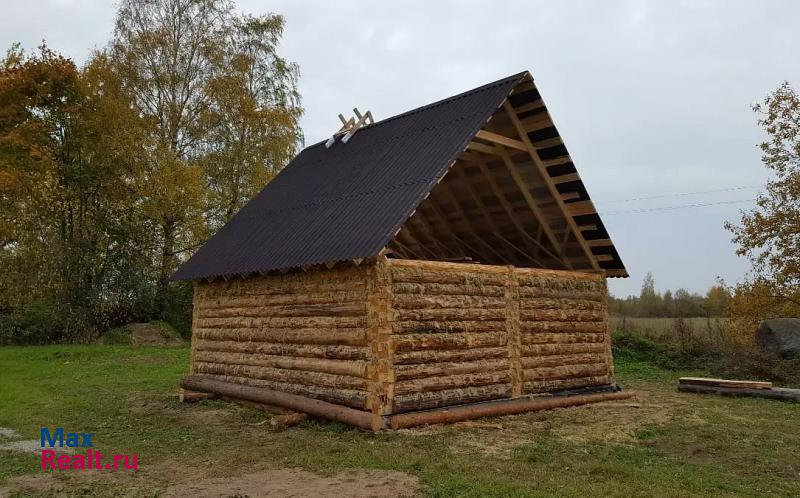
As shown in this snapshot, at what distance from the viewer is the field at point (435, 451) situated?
21.0 ft

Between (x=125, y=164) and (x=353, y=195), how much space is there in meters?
18.8

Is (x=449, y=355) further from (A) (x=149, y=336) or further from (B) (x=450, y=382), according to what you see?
(A) (x=149, y=336)

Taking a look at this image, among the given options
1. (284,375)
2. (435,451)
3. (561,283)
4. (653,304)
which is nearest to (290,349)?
(284,375)

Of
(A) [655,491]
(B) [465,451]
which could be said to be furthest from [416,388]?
(A) [655,491]

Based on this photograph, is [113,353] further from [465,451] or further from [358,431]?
[465,451]

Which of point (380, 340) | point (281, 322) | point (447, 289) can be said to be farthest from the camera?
point (281, 322)

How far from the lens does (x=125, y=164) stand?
26.7m

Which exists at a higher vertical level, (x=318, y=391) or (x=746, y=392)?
(x=318, y=391)

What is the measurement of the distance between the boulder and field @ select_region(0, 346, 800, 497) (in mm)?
4846

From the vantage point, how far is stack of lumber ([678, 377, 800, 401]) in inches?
537

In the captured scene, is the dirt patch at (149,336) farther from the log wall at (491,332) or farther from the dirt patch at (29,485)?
the dirt patch at (29,485)

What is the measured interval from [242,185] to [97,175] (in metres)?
6.41

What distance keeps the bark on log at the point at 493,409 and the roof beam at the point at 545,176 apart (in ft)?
10.7

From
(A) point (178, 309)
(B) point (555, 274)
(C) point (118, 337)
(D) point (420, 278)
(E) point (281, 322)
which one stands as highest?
(B) point (555, 274)
